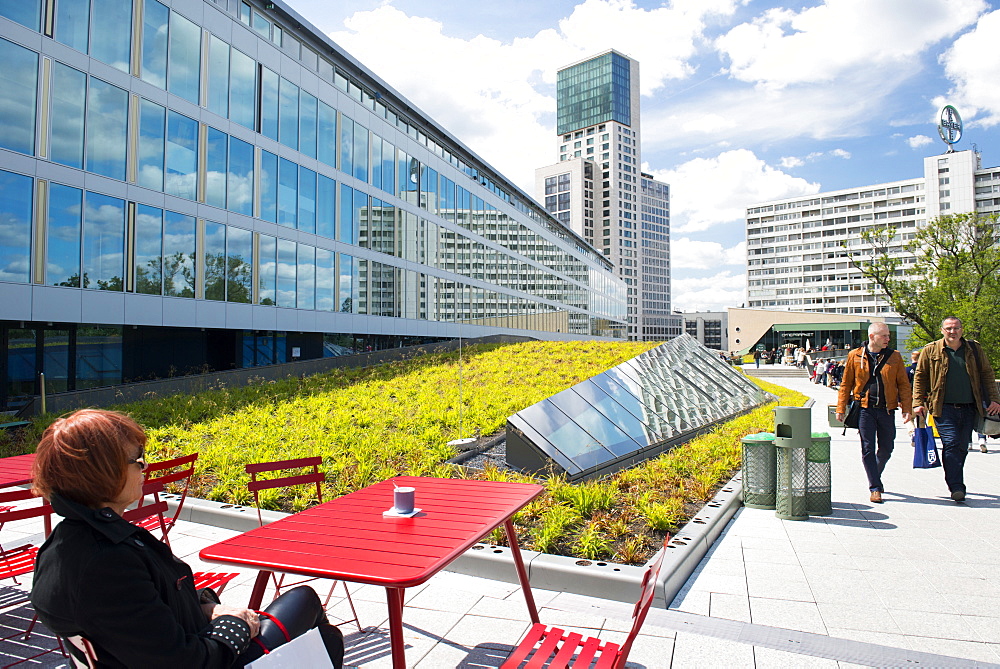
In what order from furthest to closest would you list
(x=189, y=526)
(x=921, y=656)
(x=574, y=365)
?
(x=574, y=365), (x=189, y=526), (x=921, y=656)

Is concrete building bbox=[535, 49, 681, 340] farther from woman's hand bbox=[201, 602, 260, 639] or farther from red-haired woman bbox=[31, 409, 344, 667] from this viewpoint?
red-haired woman bbox=[31, 409, 344, 667]

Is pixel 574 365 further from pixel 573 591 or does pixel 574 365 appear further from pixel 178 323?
pixel 573 591

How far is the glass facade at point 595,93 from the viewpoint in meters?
157

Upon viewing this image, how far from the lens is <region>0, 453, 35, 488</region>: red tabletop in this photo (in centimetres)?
479

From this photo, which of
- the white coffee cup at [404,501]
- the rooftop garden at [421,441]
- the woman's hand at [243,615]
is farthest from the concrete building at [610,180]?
the woman's hand at [243,615]

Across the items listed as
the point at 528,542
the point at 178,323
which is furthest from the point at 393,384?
the point at 528,542

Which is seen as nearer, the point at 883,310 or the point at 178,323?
the point at 178,323

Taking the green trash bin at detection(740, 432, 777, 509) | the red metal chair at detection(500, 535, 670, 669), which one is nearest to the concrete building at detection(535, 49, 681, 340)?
the green trash bin at detection(740, 432, 777, 509)

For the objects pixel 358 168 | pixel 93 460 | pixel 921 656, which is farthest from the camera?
pixel 358 168

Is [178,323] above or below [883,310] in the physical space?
below

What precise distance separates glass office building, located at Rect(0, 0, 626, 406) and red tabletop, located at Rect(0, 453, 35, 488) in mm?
12666

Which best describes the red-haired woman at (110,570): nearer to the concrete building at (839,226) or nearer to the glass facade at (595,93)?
the concrete building at (839,226)

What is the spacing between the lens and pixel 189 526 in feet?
21.1

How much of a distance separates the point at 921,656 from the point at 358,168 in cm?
2904
